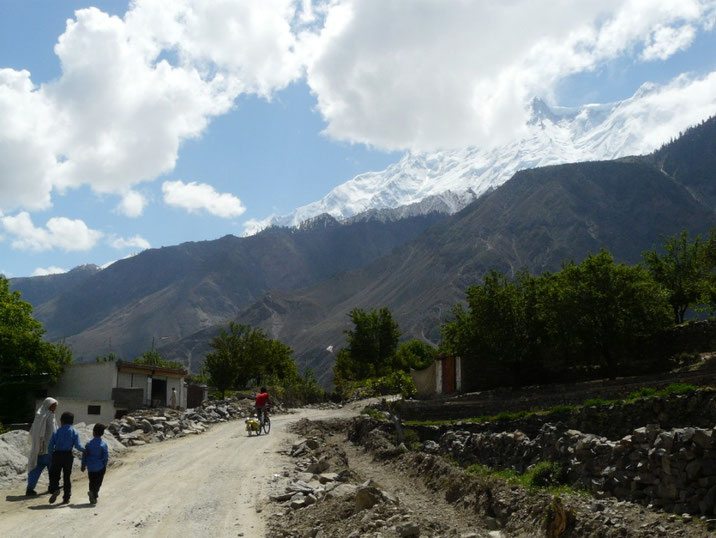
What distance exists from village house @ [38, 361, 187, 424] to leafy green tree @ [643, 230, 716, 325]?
3460cm

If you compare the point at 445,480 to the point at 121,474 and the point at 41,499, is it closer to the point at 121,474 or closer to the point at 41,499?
the point at 121,474

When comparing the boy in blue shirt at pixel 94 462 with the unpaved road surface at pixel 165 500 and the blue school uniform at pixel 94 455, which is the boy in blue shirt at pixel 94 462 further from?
the unpaved road surface at pixel 165 500

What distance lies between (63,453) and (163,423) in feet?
48.5

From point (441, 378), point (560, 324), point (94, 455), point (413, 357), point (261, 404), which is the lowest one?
point (94, 455)

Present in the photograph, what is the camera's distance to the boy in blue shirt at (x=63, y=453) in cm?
1270

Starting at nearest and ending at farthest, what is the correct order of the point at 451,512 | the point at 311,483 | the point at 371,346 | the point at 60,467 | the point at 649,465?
1. the point at 649,465
2. the point at 60,467
3. the point at 451,512
4. the point at 311,483
5. the point at 371,346

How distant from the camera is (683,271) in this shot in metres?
44.1

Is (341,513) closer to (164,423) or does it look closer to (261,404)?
(261,404)

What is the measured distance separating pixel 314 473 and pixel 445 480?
3519mm

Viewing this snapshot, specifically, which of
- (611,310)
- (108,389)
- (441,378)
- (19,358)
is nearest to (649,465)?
(611,310)

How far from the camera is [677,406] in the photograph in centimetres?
1909

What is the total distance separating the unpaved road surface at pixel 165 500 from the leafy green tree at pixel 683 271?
32934 millimetres

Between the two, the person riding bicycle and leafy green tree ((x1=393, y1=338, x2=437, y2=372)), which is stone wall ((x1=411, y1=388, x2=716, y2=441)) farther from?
leafy green tree ((x1=393, y1=338, x2=437, y2=372))

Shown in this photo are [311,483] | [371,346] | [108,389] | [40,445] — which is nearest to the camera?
[40,445]
